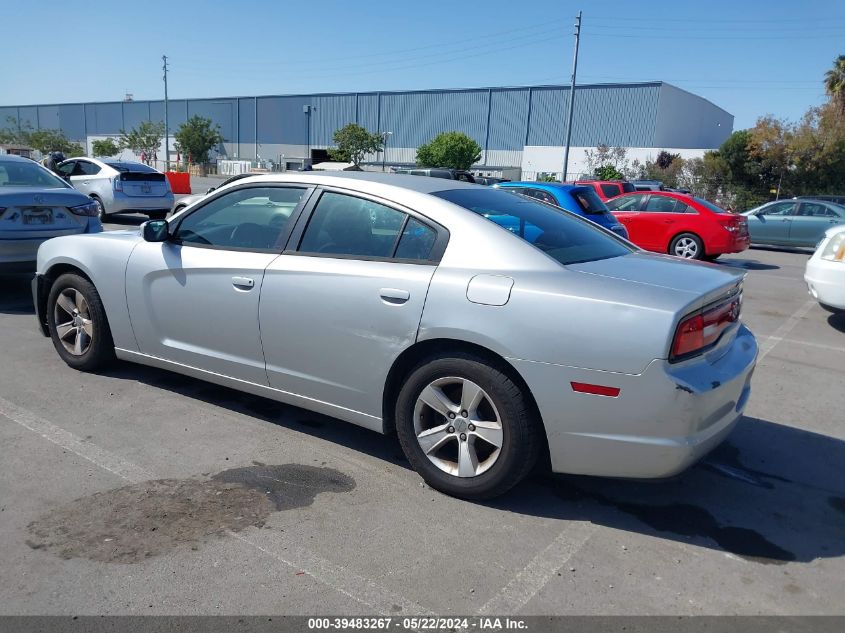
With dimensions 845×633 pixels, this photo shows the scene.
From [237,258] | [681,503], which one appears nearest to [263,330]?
[237,258]

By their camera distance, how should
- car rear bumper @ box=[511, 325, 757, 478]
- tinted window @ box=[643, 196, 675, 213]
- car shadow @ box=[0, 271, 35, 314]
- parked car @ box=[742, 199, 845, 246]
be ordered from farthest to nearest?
parked car @ box=[742, 199, 845, 246], tinted window @ box=[643, 196, 675, 213], car shadow @ box=[0, 271, 35, 314], car rear bumper @ box=[511, 325, 757, 478]

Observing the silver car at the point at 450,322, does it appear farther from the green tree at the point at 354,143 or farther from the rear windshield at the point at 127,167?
the green tree at the point at 354,143

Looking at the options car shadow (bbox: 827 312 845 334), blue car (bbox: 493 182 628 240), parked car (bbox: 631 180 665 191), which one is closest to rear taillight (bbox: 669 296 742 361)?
car shadow (bbox: 827 312 845 334)

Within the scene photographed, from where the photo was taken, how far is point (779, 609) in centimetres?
275

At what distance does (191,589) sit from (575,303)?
2.03 m

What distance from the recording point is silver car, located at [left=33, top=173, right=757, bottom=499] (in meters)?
3.12

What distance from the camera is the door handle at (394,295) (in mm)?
3551

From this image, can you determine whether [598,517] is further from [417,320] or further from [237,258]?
[237,258]

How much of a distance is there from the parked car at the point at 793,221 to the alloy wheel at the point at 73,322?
623 inches

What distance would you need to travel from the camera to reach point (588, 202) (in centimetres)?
1109

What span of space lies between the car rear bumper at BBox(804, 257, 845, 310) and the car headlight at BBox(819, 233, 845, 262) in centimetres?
7

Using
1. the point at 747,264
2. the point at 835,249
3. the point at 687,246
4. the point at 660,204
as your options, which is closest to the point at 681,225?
the point at 687,246

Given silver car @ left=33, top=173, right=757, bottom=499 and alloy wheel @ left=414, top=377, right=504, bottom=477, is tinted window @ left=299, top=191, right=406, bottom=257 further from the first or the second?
alloy wheel @ left=414, top=377, right=504, bottom=477

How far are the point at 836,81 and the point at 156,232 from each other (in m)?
50.6
